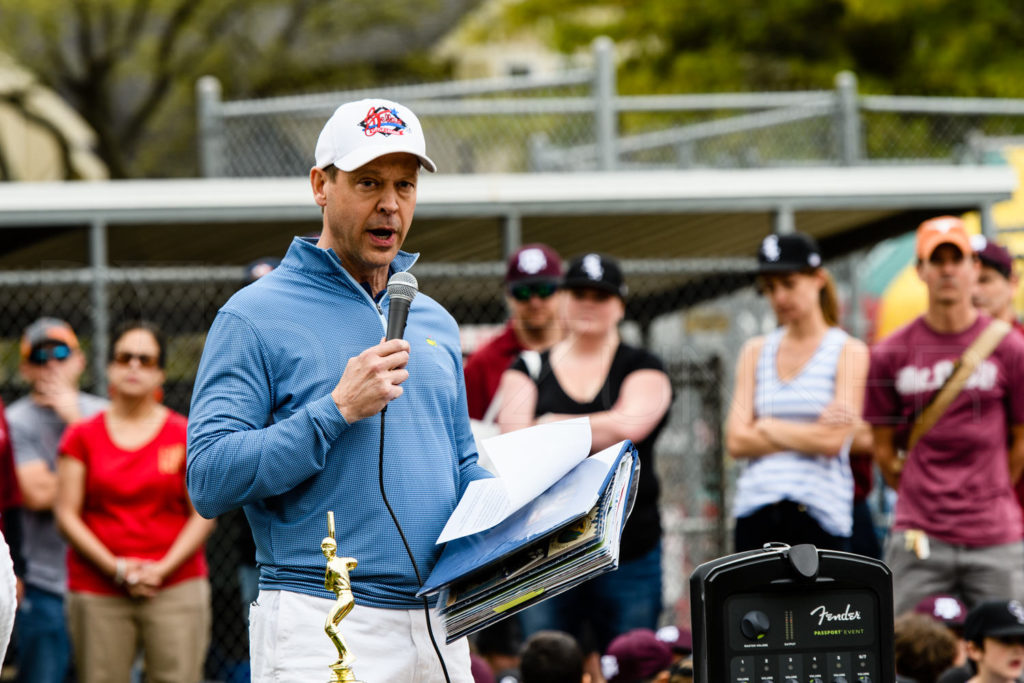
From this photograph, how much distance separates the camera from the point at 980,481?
627 centimetres

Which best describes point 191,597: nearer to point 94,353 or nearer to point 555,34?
point 94,353

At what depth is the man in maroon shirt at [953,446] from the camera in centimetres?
625

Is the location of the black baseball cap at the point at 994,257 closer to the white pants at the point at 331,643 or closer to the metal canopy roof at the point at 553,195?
the metal canopy roof at the point at 553,195

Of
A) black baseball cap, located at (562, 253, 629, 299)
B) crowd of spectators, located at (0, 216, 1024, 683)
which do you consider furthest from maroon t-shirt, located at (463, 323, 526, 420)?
black baseball cap, located at (562, 253, 629, 299)

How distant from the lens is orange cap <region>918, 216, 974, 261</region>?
6.32 meters

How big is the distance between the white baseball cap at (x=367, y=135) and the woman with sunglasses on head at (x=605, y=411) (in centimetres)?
315

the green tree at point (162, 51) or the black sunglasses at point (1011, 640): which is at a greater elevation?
the green tree at point (162, 51)

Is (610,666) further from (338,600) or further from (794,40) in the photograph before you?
(794,40)

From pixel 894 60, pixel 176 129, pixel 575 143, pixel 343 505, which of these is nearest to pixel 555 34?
pixel 894 60

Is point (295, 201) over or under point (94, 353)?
over

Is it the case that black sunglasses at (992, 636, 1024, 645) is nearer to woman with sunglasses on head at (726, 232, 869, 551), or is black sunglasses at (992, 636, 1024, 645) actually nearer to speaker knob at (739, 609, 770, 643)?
woman with sunglasses on head at (726, 232, 869, 551)

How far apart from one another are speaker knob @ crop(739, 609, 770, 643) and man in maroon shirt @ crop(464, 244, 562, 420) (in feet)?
11.7

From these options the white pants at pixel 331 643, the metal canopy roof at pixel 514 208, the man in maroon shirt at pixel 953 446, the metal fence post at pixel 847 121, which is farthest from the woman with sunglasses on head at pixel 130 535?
the metal fence post at pixel 847 121

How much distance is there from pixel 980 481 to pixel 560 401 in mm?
1893
